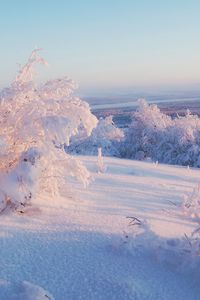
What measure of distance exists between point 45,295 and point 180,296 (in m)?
1.10

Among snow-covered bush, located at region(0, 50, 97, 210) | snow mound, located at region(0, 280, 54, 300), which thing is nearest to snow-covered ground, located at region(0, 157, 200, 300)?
snow mound, located at region(0, 280, 54, 300)

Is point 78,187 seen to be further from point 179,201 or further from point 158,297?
point 158,297

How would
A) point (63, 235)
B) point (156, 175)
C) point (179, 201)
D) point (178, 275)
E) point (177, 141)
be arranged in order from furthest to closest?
1. point (177, 141)
2. point (156, 175)
3. point (179, 201)
4. point (63, 235)
5. point (178, 275)

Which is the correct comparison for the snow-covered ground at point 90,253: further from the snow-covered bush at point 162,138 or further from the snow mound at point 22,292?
the snow-covered bush at point 162,138

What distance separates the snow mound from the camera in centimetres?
373

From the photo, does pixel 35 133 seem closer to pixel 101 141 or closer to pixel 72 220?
pixel 72 220

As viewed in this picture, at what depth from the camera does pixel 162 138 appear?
2834 cm

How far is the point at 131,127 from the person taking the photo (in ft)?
100

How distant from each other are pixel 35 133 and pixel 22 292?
2.35 metres

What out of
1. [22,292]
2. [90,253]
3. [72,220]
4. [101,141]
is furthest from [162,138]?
[22,292]

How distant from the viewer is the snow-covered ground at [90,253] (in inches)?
159

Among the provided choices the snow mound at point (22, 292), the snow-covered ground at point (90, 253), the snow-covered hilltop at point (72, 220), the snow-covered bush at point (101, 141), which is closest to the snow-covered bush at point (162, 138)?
the snow-covered bush at point (101, 141)

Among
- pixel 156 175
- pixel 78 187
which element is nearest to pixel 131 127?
pixel 156 175

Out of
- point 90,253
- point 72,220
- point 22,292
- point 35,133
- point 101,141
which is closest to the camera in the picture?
point 22,292
